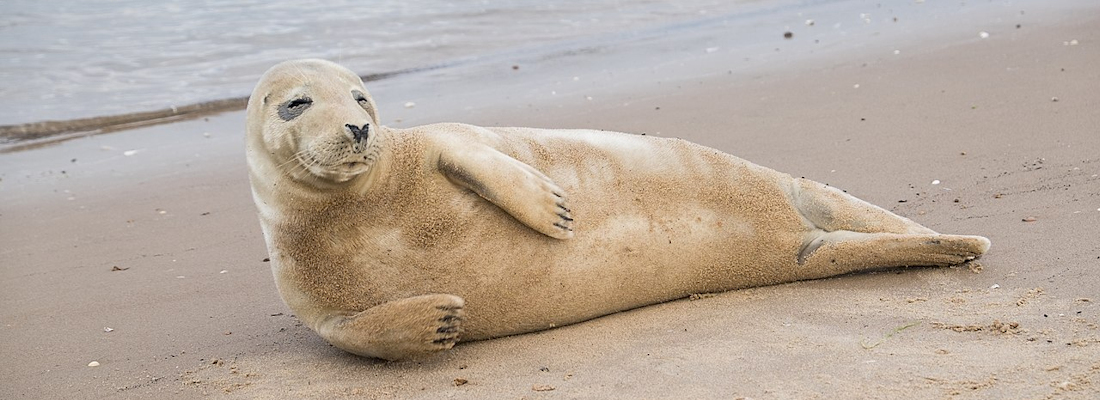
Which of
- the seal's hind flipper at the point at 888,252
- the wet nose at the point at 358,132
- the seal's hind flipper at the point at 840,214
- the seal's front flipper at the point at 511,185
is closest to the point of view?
the wet nose at the point at 358,132

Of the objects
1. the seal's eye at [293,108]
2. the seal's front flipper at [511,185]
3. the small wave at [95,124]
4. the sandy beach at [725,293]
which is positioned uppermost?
the seal's eye at [293,108]

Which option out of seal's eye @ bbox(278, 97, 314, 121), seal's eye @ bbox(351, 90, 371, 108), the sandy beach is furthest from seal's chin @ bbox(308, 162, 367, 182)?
the sandy beach

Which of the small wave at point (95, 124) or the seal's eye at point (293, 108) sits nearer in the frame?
the seal's eye at point (293, 108)

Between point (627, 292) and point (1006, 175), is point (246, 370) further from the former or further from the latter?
point (1006, 175)

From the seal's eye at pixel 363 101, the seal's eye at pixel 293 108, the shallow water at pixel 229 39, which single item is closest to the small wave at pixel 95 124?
the shallow water at pixel 229 39

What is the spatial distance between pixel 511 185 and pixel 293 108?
0.72 meters

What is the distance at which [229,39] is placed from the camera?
1366cm

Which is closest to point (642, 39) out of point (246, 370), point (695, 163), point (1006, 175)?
point (1006, 175)

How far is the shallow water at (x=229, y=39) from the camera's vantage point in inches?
434

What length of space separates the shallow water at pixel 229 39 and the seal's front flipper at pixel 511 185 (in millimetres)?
6947

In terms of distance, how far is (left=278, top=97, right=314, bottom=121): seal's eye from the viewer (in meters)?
3.75

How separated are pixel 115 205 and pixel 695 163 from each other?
387 centimetres

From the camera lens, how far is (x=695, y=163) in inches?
174

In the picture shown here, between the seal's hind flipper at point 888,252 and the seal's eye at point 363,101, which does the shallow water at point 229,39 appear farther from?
the seal's hind flipper at point 888,252
